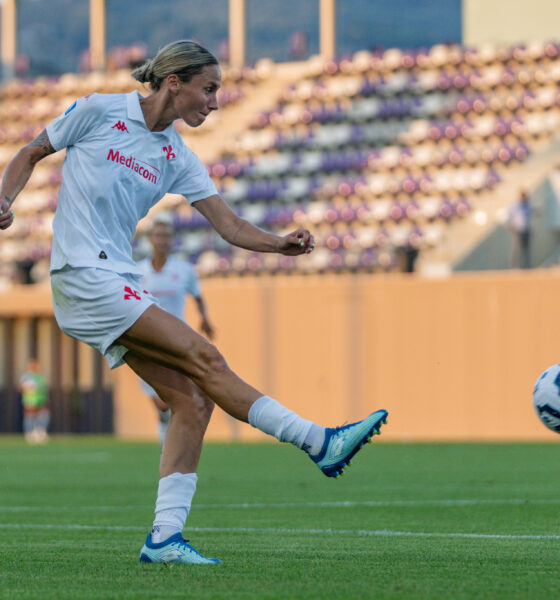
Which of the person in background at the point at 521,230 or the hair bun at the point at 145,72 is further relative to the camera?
the person in background at the point at 521,230

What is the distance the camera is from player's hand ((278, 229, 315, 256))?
4.74 m

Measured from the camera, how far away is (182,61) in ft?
15.6

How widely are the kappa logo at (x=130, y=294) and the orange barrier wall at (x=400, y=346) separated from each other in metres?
17.7

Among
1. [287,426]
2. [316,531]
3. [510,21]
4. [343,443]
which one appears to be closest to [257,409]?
[287,426]

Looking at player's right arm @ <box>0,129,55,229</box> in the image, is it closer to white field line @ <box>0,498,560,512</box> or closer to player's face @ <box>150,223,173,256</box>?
white field line @ <box>0,498,560,512</box>

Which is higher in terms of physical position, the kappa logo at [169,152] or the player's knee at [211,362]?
the kappa logo at [169,152]

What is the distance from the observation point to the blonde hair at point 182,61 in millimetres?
4742

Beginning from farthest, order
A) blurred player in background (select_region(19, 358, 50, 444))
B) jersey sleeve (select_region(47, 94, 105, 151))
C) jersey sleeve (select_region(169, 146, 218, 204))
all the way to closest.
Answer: blurred player in background (select_region(19, 358, 50, 444))
jersey sleeve (select_region(169, 146, 218, 204))
jersey sleeve (select_region(47, 94, 105, 151))

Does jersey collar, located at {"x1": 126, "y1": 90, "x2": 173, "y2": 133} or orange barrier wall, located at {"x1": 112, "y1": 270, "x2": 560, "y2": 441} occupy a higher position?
jersey collar, located at {"x1": 126, "y1": 90, "x2": 173, "y2": 133}

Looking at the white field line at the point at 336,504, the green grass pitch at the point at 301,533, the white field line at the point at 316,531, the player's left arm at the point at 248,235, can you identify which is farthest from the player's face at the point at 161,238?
the player's left arm at the point at 248,235

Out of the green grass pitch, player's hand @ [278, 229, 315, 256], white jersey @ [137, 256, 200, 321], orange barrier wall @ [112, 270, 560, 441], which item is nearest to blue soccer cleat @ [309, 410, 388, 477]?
the green grass pitch

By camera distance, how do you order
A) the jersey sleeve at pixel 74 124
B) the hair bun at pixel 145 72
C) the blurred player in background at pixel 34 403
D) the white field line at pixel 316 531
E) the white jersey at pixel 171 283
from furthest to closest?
the blurred player in background at pixel 34 403, the white jersey at pixel 171 283, the white field line at pixel 316 531, the hair bun at pixel 145 72, the jersey sleeve at pixel 74 124

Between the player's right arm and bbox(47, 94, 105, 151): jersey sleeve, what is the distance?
1.3 inches

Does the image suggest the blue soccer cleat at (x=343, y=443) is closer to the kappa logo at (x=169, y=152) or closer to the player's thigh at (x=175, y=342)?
the player's thigh at (x=175, y=342)
